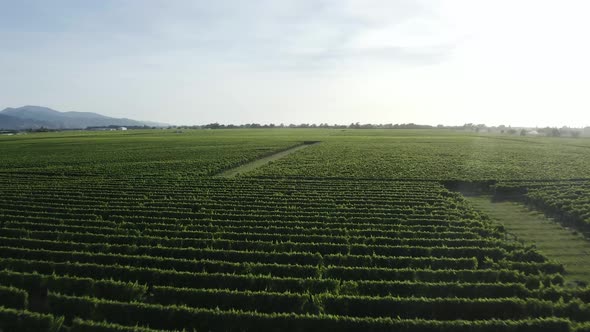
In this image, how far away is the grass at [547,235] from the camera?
49.0 ft

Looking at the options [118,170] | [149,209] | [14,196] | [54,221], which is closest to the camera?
[54,221]

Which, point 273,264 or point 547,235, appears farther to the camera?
point 547,235

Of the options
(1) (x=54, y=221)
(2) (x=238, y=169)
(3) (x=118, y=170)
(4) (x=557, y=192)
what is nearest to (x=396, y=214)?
(4) (x=557, y=192)

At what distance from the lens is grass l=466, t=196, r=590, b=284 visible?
14.9m

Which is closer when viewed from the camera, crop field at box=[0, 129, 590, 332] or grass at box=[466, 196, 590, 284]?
crop field at box=[0, 129, 590, 332]

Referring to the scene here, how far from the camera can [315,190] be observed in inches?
1181

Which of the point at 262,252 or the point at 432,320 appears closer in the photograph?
the point at 432,320

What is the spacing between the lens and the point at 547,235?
62.5 ft

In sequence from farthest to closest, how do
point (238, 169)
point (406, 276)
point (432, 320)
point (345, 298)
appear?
point (238, 169) → point (406, 276) → point (345, 298) → point (432, 320)

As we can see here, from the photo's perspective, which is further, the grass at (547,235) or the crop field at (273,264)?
the grass at (547,235)

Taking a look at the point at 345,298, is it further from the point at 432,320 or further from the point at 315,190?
the point at 315,190

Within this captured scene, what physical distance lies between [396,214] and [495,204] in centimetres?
1060

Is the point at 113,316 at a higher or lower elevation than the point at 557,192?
lower

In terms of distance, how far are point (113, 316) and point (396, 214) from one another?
52.0 feet
